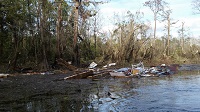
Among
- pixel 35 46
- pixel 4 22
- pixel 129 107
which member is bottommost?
pixel 129 107

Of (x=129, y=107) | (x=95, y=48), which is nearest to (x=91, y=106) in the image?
(x=129, y=107)

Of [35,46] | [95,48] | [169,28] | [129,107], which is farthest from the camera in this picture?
[169,28]

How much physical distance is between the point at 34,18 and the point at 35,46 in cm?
310

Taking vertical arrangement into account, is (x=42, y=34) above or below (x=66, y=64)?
above

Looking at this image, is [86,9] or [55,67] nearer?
[55,67]

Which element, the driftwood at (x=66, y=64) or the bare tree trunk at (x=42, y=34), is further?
the driftwood at (x=66, y=64)

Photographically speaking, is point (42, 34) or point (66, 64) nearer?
point (42, 34)

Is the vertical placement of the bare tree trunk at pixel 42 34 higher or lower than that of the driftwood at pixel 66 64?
higher

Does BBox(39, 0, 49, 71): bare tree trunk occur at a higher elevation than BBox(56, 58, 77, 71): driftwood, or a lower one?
higher

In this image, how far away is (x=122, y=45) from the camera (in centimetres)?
2547

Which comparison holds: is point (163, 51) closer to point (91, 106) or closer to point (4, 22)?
point (4, 22)

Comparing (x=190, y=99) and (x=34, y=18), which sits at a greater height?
(x=34, y=18)

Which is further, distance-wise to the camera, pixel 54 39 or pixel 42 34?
pixel 54 39

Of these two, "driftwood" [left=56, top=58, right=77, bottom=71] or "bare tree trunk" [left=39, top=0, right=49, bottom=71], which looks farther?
"driftwood" [left=56, top=58, right=77, bottom=71]
